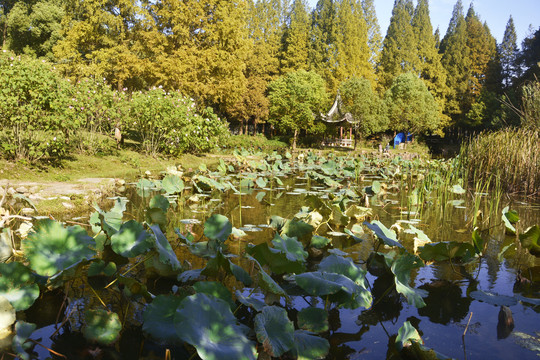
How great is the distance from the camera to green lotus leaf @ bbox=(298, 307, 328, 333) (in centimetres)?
159

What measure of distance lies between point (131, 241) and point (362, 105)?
22.8m

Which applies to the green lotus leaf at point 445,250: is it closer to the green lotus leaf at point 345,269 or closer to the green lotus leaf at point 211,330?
the green lotus leaf at point 345,269

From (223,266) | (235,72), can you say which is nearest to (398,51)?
(235,72)

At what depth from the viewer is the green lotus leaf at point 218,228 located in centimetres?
220

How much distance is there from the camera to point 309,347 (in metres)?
1.44

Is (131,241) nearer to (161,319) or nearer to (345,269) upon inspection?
(161,319)

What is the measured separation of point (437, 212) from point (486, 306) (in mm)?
2955

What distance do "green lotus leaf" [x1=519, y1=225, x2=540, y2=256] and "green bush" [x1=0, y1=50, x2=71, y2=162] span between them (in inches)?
253

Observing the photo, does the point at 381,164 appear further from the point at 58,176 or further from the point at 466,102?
the point at 466,102

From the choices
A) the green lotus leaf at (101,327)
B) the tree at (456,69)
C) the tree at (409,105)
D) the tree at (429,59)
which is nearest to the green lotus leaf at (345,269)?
the green lotus leaf at (101,327)

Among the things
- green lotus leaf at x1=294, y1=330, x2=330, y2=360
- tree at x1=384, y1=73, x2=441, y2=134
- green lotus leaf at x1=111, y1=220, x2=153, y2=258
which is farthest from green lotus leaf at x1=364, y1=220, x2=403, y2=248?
tree at x1=384, y1=73, x2=441, y2=134

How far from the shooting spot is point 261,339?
128 cm

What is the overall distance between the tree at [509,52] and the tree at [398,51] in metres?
6.20

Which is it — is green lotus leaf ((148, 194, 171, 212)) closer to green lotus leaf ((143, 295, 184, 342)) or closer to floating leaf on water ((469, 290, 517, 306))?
green lotus leaf ((143, 295, 184, 342))
